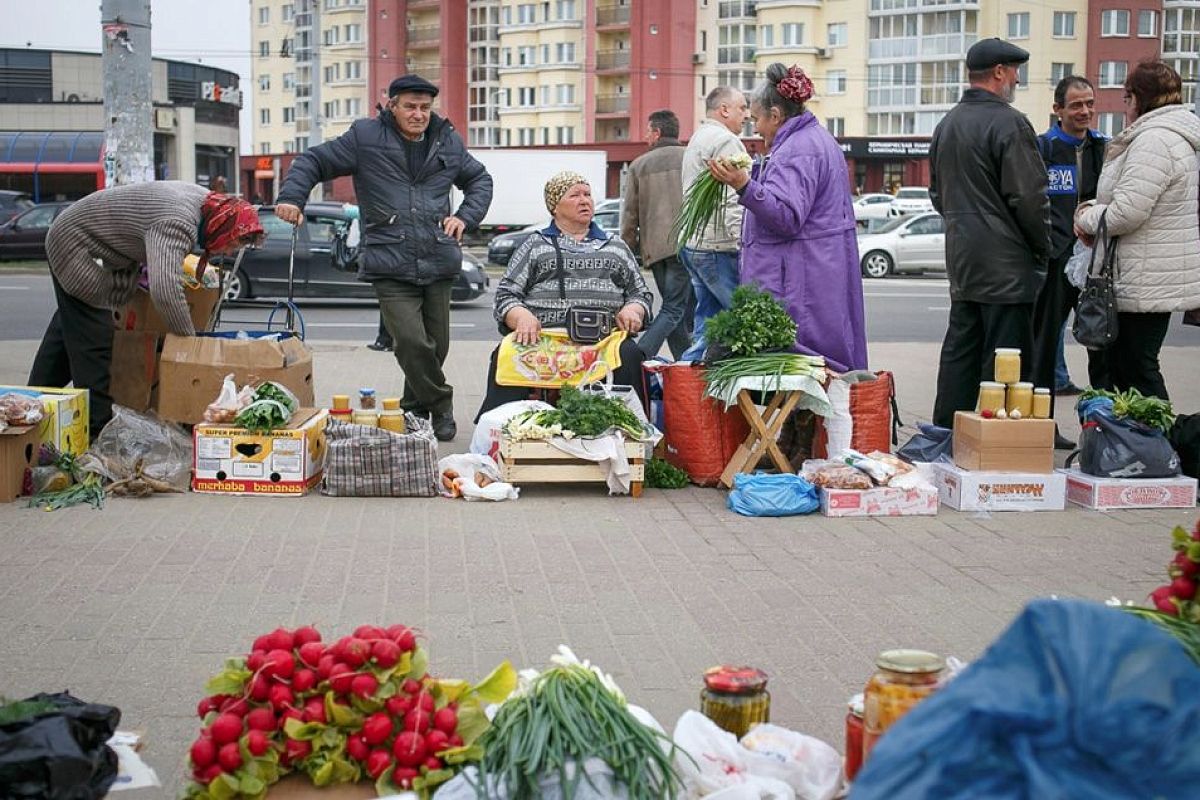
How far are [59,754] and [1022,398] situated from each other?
5.45m

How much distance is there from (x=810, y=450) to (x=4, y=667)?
4.71 meters

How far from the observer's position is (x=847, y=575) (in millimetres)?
6266

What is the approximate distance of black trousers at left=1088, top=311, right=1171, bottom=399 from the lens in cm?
832

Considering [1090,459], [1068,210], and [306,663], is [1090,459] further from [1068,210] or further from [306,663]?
[306,663]

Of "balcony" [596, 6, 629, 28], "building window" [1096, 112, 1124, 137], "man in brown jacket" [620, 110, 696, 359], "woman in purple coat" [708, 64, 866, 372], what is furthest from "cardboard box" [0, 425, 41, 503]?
"balcony" [596, 6, 629, 28]

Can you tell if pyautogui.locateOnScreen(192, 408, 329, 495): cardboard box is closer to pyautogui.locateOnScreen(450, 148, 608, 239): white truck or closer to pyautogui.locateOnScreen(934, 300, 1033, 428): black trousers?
pyautogui.locateOnScreen(934, 300, 1033, 428): black trousers

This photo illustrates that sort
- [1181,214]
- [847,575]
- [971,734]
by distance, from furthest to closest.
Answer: [1181,214]
[847,575]
[971,734]

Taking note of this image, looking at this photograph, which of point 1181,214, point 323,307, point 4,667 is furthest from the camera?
point 323,307

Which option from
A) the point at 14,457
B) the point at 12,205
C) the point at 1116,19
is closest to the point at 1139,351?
the point at 14,457

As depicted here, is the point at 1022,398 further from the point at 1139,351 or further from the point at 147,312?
the point at 147,312

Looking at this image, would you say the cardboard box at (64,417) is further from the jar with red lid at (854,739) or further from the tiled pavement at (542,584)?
the jar with red lid at (854,739)

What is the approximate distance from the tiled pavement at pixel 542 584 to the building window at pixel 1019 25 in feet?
253

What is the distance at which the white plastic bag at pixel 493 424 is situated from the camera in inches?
318

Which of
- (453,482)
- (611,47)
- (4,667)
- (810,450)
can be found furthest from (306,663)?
(611,47)
